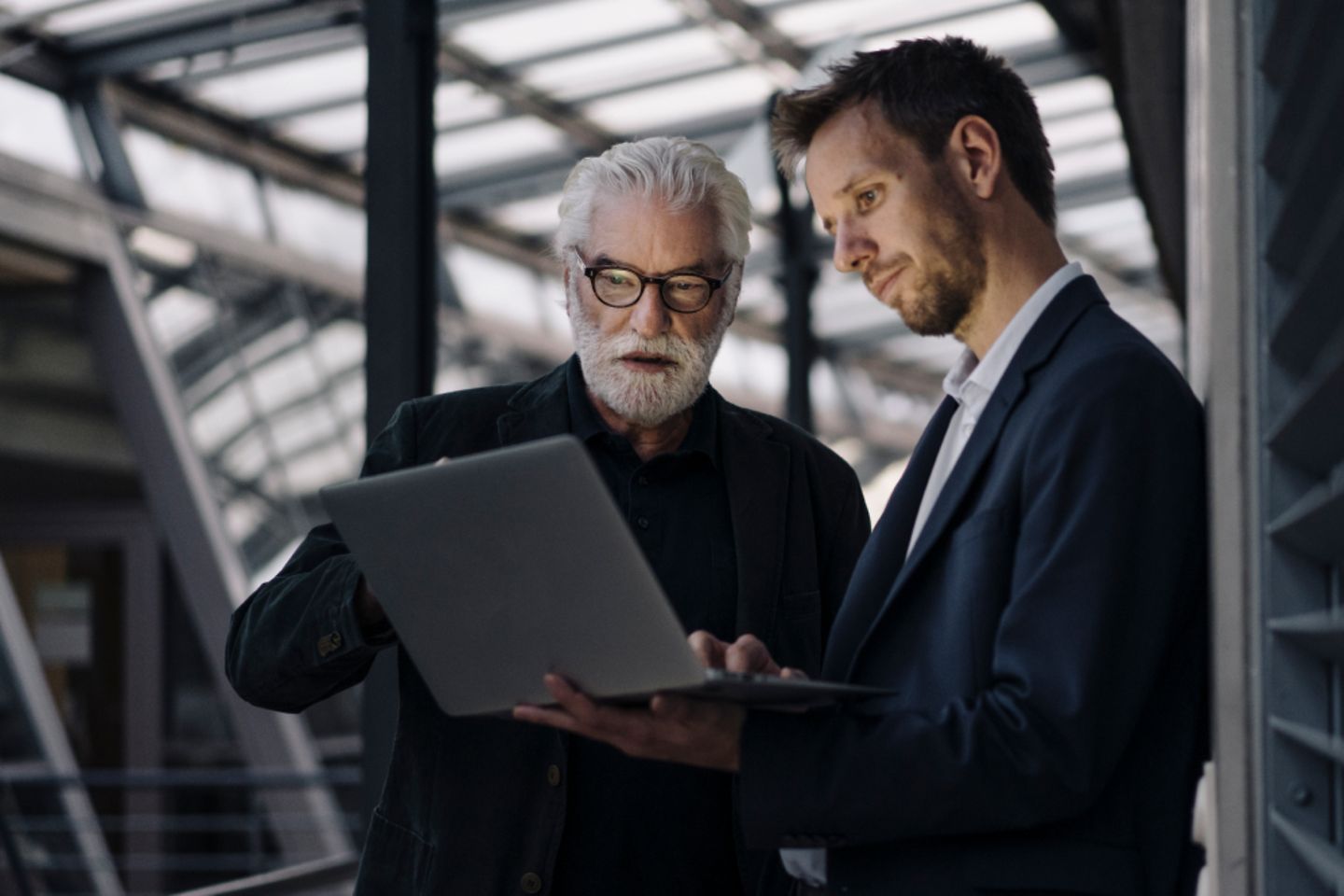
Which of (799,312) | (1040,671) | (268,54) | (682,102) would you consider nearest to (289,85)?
(268,54)

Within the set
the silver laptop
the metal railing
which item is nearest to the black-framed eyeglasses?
the silver laptop

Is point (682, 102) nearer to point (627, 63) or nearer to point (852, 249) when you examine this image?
point (627, 63)

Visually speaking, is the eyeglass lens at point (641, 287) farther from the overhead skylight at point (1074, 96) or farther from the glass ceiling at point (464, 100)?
the overhead skylight at point (1074, 96)

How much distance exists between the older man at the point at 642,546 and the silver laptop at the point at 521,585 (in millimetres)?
278

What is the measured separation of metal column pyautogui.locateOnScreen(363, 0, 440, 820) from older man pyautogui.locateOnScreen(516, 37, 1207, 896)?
149 cm

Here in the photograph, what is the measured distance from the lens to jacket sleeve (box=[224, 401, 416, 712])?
164 cm

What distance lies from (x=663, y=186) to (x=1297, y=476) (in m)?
0.95

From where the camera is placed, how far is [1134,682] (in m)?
1.19

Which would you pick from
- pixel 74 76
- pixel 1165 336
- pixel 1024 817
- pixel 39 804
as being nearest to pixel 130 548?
pixel 39 804

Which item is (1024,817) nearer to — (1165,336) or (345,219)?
(345,219)

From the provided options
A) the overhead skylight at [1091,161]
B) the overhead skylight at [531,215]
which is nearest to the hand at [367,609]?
the overhead skylight at [531,215]

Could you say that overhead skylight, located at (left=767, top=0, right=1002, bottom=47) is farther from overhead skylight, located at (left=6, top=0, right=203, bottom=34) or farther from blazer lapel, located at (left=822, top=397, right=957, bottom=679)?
blazer lapel, located at (left=822, top=397, right=957, bottom=679)

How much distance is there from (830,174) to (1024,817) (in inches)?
22.2

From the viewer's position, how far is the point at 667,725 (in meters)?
1.27
